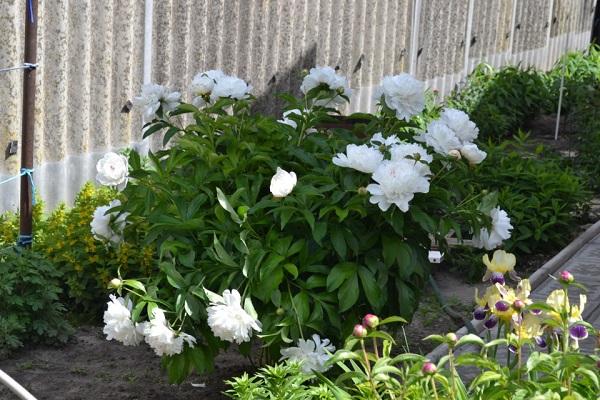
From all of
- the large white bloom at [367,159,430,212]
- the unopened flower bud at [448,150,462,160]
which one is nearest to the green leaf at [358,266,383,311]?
the large white bloom at [367,159,430,212]

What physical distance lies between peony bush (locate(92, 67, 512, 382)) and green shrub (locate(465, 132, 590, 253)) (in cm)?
305

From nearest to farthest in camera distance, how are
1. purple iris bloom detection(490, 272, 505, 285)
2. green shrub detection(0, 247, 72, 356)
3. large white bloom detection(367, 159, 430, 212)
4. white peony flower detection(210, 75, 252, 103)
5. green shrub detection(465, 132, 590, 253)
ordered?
purple iris bloom detection(490, 272, 505, 285) → large white bloom detection(367, 159, 430, 212) → white peony flower detection(210, 75, 252, 103) → green shrub detection(0, 247, 72, 356) → green shrub detection(465, 132, 590, 253)

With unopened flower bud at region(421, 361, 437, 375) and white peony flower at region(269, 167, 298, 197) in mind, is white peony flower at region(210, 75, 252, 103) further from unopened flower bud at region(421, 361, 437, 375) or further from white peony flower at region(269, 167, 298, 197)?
unopened flower bud at region(421, 361, 437, 375)

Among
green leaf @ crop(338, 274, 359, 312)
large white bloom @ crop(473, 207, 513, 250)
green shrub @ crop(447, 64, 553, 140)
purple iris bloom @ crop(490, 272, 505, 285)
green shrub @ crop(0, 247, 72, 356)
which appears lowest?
green shrub @ crop(447, 64, 553, 140)

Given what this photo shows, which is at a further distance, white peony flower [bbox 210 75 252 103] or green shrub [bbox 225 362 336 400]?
white peony flower [bbox 210 75 252 103]

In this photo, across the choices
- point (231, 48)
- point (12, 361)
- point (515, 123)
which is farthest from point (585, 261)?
point (515, 123)

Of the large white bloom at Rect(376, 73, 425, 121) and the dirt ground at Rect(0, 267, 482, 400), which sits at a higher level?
the large white bloom at Rect(376, 73, 425, 121)

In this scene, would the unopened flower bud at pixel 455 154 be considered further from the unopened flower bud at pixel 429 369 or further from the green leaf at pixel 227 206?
the unopened flower bud at pixel 429 369

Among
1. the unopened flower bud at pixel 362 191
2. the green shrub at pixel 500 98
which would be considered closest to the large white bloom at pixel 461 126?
the unopened flower bud at pixel 362 191

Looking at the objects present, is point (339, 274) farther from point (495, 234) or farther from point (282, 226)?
point (495, 234)

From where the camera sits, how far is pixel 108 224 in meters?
5.03

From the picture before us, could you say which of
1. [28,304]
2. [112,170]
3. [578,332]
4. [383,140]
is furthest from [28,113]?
[578,332]

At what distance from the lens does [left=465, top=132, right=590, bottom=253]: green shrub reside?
26.7 ft

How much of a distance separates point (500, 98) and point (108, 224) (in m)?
8.98
